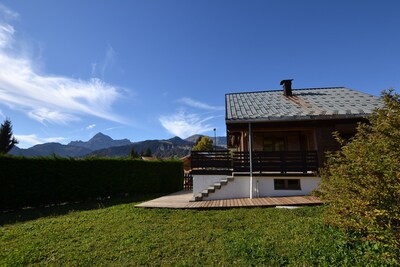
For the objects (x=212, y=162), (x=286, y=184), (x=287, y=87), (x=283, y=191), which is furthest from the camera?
(x=287, y=87)

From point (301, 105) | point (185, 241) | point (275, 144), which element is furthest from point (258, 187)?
point (185, 241)

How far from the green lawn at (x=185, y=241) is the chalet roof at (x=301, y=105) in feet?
16.7

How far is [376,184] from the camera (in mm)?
3660

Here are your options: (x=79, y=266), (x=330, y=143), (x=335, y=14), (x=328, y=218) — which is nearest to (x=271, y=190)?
(x=330, y=143)

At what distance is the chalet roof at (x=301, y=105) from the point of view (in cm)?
1098

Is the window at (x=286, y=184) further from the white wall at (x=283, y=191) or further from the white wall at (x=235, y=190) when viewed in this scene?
the white wall at (x=235, y=190)

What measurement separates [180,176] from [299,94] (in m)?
12.3

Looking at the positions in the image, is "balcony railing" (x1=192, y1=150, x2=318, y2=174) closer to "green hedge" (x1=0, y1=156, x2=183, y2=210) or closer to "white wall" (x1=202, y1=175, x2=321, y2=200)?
"white wall" (x1=202, y1=175, x2=321, y2=200)

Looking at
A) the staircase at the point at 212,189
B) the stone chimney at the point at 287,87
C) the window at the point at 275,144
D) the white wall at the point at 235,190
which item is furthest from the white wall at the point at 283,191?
the stone chimney at the point at 287,87

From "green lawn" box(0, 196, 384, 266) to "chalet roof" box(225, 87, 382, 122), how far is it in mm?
5100

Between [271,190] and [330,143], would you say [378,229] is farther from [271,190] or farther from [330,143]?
[330,143]

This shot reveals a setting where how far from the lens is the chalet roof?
36.0 ft

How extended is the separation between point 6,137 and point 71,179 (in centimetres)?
4507

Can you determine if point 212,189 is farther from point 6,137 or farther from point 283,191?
point 6,137
